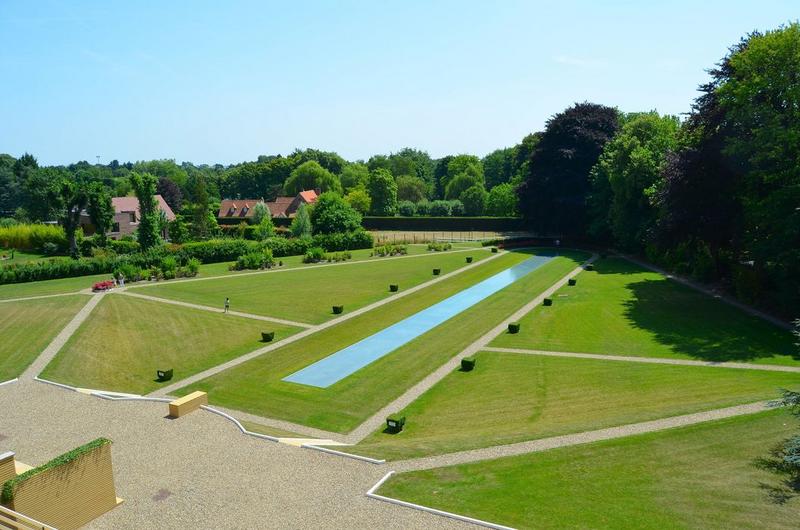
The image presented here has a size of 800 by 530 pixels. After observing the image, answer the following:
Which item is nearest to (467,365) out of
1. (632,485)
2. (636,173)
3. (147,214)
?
(632,485)

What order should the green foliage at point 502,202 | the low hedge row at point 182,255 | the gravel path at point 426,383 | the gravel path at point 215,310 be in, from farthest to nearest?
the green foliage at point 502,202, the low hedge row at point 182,255, the gravel path at point 215,310, the gravel path at point 426,383

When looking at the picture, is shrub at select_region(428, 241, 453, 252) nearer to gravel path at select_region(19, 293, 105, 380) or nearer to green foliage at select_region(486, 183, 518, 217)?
green foliage at select_region(486, 183, 518, 217)

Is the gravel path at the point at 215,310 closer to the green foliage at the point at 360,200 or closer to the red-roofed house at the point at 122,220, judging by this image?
the red-roofed house at the point at 122,220

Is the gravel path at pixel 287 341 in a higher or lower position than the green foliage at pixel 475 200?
lower

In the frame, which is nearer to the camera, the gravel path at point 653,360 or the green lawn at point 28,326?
the gravel path at point 653,360

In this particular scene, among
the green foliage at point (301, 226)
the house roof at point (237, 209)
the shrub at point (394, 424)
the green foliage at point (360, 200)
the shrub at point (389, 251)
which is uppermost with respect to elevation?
the green foliage at point (360, 200)

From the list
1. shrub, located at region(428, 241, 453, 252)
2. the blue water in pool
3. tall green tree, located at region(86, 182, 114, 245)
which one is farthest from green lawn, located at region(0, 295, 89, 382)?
shrub, located at region(428, 241, 453, 252)

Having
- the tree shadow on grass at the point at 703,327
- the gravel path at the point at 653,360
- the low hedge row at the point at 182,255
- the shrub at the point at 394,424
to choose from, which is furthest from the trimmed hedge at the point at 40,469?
the low hedge row at the point at 182,255
